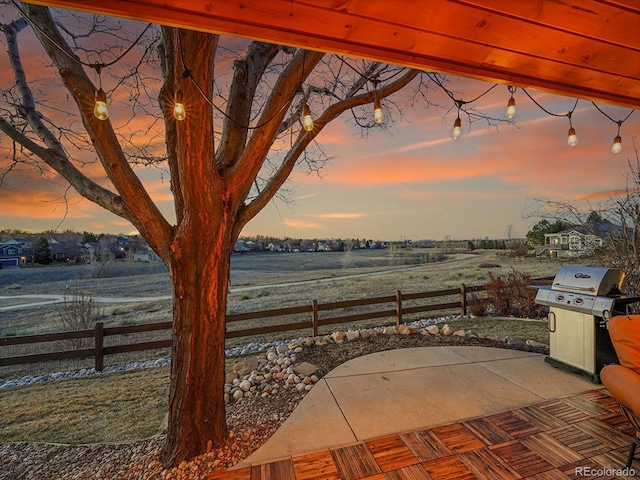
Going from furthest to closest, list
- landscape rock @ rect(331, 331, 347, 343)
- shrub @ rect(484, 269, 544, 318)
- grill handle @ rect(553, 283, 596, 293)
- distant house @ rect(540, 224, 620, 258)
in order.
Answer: shrub @ rect(484, 269, 544, 318) < distant house @ rect(540, 224, 620, 258) < landscape rock @ rect(331, 331, 347, 343) < grill handle @ rect(553, 283, 596, 293)

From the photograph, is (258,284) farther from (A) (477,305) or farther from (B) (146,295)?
(A) (477,305)

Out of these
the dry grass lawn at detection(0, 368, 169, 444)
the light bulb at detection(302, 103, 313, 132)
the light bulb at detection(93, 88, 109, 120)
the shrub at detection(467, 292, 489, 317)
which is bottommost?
the dry grass lawn at detection(0, 368, 169, 444)

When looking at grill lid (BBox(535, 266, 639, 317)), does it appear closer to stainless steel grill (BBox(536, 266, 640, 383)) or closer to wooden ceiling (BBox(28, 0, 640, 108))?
stainless steel grill (BBox(536, 266, 640, 383))

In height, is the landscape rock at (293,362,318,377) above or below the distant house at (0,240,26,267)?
below

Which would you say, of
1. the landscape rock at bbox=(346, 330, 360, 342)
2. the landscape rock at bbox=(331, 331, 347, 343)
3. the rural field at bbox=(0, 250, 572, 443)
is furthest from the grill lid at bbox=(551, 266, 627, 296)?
the landscape rock at bbox=(331, 331, 347, 343)

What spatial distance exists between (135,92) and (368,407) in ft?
12.7

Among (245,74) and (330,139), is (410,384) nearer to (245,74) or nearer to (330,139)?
(245,74)

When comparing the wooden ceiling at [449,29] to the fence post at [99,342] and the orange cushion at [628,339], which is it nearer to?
the orange cushion at [628,339]

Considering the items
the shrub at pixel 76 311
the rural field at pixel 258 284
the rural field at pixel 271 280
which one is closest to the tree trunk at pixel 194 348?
the rural field at pixel 258 284

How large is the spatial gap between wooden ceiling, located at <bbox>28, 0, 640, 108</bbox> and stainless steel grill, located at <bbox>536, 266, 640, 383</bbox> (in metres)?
1.85

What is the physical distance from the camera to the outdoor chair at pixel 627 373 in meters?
1.60

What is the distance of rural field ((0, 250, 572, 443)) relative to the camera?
124 inches

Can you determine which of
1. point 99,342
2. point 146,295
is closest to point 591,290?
point 99,342

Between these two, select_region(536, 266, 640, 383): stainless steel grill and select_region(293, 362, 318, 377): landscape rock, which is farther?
select_region(293, 362, 318, 377): landscape rock
